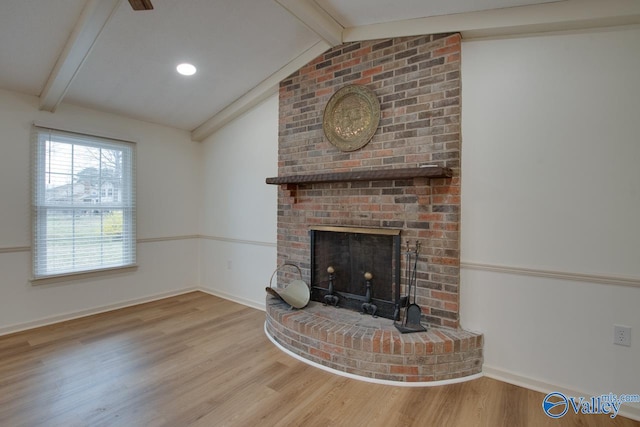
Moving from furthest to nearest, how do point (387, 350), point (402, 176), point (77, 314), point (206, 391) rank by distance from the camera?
point (77, 314) → point (402, 176) → point (387, 350) → point (206, 391)

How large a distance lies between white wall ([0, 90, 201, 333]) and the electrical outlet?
4610 millimetres

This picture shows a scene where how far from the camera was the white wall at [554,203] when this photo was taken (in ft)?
6.39

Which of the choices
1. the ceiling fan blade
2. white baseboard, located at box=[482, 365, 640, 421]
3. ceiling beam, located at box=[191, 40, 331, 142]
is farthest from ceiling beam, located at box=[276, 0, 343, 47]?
white baseboard, located at box=[482, 365, 640, 421]

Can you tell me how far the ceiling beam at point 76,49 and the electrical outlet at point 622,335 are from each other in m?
3.97

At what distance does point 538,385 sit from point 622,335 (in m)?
0.62

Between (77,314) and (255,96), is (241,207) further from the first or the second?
(77,314)

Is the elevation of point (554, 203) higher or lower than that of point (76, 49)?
lower

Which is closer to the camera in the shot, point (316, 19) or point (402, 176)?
point (402, 176)

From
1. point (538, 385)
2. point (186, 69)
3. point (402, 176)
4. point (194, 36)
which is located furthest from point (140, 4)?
point (538, 385)

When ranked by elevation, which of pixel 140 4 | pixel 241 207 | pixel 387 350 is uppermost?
pixel 140 4

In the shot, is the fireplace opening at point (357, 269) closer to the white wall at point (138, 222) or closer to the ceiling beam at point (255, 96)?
the ceiling beam at point (255, 96)


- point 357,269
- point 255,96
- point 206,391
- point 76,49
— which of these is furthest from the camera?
point 255,96

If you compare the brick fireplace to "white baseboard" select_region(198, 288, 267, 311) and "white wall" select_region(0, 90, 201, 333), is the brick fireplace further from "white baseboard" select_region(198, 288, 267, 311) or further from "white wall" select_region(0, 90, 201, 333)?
"white wall" select_region(0, 90, 201, 333)

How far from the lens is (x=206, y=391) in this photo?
213cm
